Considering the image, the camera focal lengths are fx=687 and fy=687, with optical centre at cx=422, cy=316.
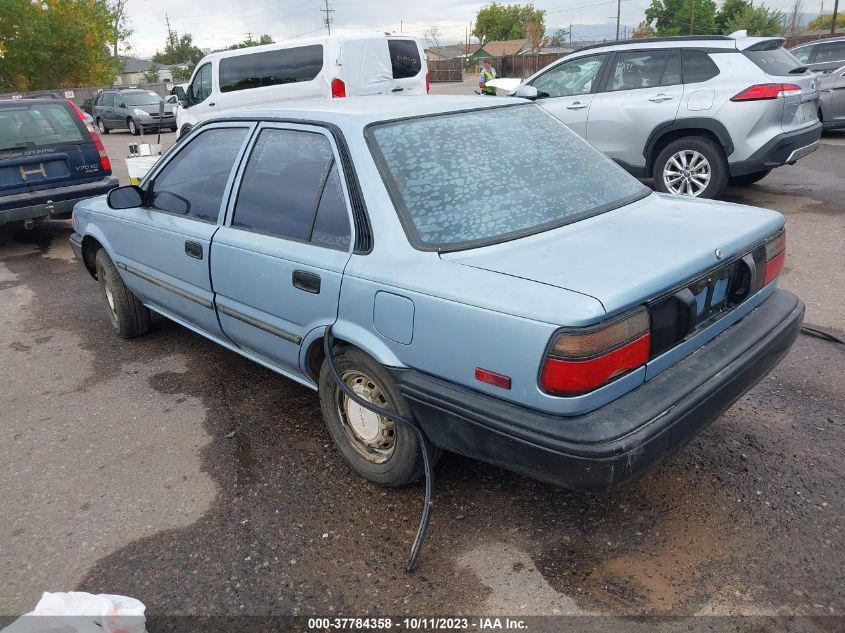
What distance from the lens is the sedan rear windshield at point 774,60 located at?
719cm

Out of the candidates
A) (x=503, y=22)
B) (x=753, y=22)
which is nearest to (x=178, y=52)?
(x=503, y=22)

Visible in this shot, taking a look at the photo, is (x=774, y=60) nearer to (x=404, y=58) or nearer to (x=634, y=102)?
(x=634, y=102)

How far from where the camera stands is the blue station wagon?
90.0 inches

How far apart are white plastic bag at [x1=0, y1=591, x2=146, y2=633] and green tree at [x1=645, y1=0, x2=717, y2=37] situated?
6644 centimetres

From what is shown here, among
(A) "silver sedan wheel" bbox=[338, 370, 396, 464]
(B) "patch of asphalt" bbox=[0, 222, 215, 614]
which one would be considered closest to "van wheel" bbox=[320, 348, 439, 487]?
(A) "silver sedan wheel" bbox=[338, 370, 396, 464]

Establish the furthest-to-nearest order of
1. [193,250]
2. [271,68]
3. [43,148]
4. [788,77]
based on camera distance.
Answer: [271,68] → [43,148] → [788,77] → [193,250]

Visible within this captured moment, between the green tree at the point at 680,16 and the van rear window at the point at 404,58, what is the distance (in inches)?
2156

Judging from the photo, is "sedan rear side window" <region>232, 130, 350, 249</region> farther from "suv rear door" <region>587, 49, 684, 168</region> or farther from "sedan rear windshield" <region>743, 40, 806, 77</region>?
"sedan rear windshield" <region>743, 40, 806, 77</region>

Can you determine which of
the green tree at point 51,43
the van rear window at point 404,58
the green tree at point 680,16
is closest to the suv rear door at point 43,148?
the van rear window at point 404,58

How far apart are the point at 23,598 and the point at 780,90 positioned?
757 centimetres

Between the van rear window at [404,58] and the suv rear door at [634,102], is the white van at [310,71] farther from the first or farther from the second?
the suv rear door at [634,102]

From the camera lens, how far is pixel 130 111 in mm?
22250

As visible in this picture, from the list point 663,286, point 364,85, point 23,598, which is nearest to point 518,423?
point 663,286

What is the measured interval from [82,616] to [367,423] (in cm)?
132
